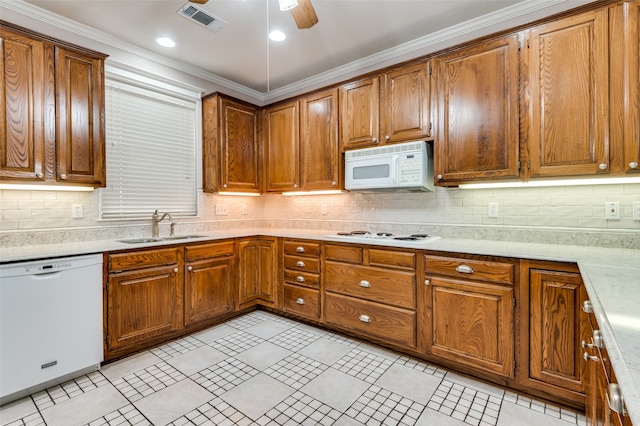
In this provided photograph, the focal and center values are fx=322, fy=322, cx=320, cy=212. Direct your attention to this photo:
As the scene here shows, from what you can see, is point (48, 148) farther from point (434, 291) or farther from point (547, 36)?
point (547, 36)

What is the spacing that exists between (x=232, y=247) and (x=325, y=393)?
176 centimetres

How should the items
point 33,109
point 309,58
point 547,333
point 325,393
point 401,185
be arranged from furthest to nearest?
point 309,58 → point 401,185 → point 33,109 → point 325,393 → point 547,333

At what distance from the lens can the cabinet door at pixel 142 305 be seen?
2.44m

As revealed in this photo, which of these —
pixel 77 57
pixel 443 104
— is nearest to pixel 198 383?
pixel 77 57

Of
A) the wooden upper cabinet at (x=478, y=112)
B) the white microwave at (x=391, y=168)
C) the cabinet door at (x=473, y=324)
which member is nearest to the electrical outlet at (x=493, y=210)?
the wooden upper cabinet at (x=478, y=112)

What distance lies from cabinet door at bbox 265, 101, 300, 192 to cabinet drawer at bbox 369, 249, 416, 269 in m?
1.31

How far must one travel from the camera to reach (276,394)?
6.81ft

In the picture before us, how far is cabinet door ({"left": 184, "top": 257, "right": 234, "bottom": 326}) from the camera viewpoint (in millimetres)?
2947

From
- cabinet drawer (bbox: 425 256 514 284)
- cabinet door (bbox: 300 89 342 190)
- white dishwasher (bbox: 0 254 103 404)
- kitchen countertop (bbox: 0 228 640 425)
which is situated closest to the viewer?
kitchen countertop (bbox: 0 228 640 425)

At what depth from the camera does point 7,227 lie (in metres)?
2.37

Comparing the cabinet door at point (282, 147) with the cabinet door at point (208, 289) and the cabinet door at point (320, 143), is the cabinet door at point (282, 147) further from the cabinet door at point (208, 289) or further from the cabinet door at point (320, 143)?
the cabinet door at point (208, 289)

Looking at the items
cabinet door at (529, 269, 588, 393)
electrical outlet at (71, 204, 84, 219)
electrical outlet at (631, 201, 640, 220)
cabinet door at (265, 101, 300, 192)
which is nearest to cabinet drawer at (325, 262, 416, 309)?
cabinet door at (529, 269, 588, 393)

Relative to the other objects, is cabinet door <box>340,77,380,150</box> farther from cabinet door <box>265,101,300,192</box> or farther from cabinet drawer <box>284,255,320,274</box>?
cabinet drawer <box>284,255,320,274</box>

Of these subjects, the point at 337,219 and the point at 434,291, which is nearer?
the point at 434,291
